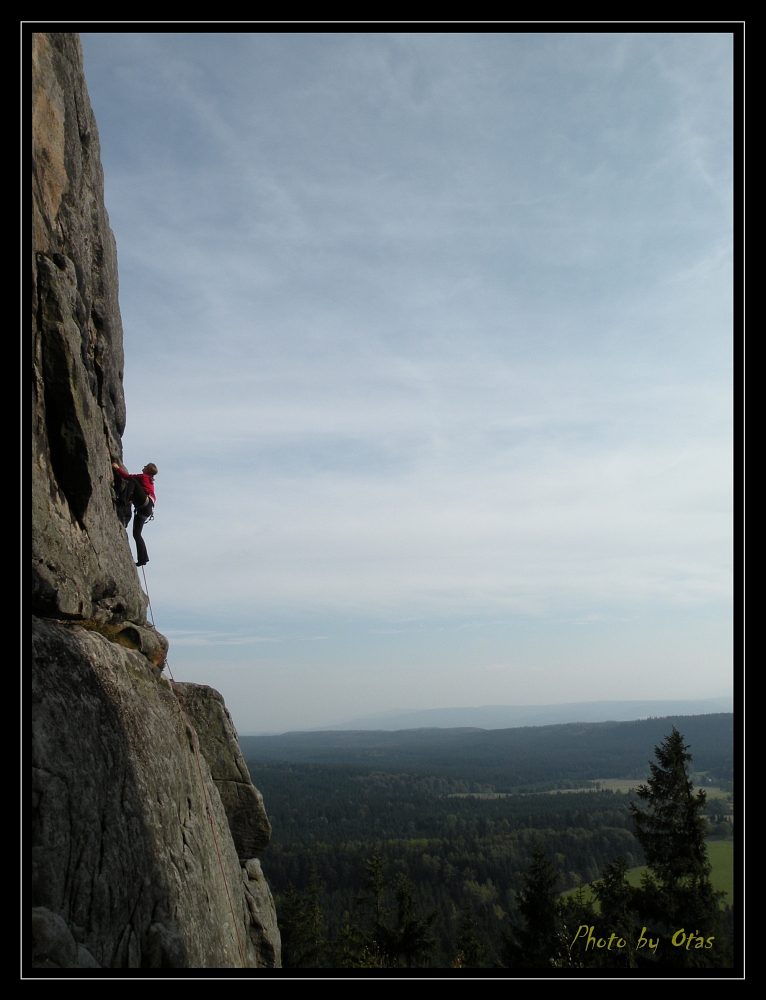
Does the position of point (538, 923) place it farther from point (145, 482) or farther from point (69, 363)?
point (69, 363)

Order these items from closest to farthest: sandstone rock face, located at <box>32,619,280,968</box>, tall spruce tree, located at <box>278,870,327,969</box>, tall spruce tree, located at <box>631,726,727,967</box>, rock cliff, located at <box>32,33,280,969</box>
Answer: sandstone rock face, located at <box>32,619,280,968</box>
rock cliff, located at <box>32,33,280,969</box>
tall spruce tree, located at <box>631,726,727,967</box>
tall spruce tree, located at <box>278,870,327,969</box>

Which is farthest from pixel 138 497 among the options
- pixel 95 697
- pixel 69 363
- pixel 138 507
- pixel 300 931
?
pixel 300 931

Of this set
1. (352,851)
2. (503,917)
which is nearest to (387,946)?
(503,917)

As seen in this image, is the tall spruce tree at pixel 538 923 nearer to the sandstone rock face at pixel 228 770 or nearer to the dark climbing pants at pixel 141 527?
the sandstone rock face at pixel 228 770

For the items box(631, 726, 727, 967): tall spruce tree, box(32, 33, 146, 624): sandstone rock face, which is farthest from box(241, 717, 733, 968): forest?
box(32, 33, 146, 624): sandstone rock face

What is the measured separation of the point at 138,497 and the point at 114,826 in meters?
7.70

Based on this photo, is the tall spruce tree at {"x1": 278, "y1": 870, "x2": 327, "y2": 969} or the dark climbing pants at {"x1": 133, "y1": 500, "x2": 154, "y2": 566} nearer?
the dark climbing pants at {"x1": 133, "y1": 500, "x2": 154, "y2": 566}

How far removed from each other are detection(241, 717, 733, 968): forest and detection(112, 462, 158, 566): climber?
19.0 metres

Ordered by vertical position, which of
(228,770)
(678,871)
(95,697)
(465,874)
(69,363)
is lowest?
(465,874)

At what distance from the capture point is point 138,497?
46.9 feet

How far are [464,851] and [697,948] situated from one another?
4722 inches

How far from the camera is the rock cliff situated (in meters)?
7.80

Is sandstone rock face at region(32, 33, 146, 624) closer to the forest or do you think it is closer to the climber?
the climber

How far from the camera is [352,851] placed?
12300 cm
